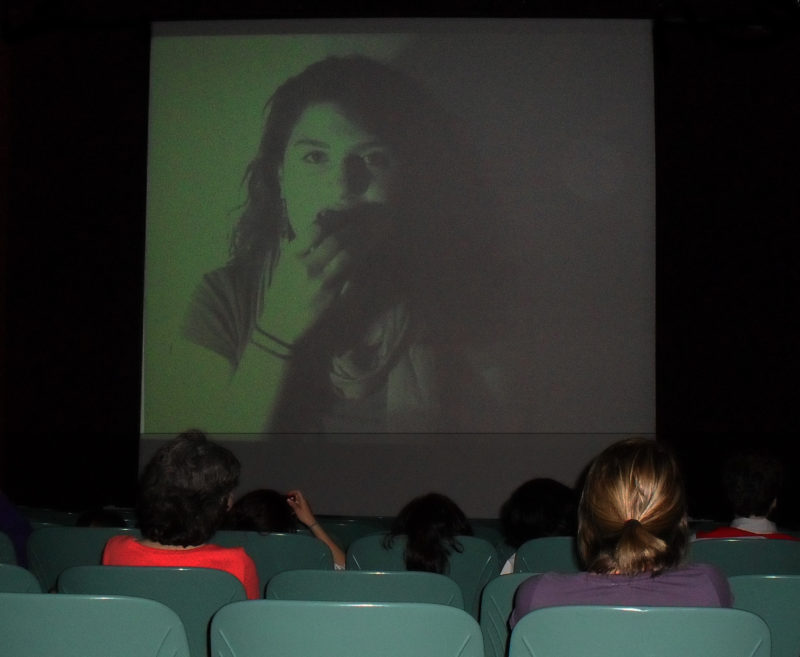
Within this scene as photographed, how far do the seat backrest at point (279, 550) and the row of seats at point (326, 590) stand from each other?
0.65 meters

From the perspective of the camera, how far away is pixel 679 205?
6977mm

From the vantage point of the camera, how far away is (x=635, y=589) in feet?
5.58

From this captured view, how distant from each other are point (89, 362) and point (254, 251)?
175 centimetres

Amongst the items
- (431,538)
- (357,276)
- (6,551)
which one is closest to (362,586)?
(431,538)

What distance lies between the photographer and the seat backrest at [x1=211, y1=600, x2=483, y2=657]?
4.92ft

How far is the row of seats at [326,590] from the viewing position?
191cm

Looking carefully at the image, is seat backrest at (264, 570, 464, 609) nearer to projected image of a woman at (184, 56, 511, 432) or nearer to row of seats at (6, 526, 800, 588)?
row of seats at (6, 526, 800, 588)

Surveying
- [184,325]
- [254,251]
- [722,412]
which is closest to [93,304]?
[184,325]

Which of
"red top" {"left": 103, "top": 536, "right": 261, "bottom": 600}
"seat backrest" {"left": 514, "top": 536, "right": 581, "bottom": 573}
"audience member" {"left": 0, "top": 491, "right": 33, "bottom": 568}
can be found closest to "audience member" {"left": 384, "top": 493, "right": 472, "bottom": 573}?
"seat backrest" {"left": 514, "top": 536, "right": 581, "bottom": 573}

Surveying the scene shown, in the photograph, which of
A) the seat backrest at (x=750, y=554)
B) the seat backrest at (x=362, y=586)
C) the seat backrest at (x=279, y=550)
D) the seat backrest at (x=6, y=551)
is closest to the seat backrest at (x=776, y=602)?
the seat backrest at (x=750, y=554)

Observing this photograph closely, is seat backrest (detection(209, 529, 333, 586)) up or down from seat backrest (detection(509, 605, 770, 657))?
down

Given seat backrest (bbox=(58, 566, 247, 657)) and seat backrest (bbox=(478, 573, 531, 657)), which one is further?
seat backrest (bbox=(478, 573, 531, 657))

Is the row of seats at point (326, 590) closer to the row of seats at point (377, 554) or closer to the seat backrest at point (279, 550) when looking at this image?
the row of seats at point (377, 554)

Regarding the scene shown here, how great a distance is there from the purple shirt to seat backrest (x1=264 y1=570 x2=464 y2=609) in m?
0.32
